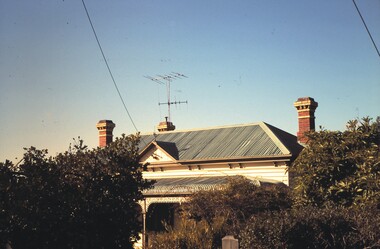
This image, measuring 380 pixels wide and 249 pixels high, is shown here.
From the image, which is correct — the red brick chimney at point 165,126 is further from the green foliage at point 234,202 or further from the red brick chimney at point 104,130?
the green foliage at point 234,202

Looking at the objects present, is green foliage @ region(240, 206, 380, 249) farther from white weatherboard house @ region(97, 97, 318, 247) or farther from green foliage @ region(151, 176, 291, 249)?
white weatherboard house @ region(97, 97, 318, 247)

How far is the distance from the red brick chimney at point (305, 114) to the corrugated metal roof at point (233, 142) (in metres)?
0.88

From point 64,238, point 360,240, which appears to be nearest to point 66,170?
point 64,238

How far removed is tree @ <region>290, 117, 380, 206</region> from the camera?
12758mm

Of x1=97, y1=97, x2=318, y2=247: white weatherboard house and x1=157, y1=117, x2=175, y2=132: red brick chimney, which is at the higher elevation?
x1=157, y1=117, x2=175, y2=132: red brick chimney

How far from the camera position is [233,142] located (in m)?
23.9

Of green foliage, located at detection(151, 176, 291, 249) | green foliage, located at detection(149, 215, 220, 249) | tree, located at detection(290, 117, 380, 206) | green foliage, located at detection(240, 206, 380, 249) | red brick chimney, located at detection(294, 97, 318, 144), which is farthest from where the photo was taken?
red brick chimney, located at detection(294, 97, 318, 144)

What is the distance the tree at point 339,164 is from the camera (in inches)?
502

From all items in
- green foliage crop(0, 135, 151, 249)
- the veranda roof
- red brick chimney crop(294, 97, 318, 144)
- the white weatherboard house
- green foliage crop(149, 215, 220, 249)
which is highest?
red brick chimney crop(294, 97, 318, 144)

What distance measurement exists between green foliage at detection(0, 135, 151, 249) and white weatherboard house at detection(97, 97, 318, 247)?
406 inches

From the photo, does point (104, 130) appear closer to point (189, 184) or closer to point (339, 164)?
point (189, 184)

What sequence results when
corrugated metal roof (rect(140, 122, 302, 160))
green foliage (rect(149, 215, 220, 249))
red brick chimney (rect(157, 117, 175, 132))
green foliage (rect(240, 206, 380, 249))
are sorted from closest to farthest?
1. green foliage (rect(240, 206, 380, 249))
2. green foliage (rect(149, 215, 220, 249))
3. corrugated metal roof (rect(140, 122, 302, 160))
4. red brick chimney (rect(157, 117, 175, 132))

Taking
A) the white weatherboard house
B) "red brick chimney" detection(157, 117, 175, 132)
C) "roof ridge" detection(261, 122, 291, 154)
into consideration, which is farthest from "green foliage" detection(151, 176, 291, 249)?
"red brick chimney" detection(157, 117, 175, 132)

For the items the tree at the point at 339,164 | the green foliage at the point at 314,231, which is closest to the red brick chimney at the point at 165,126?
the tree at the point at 339,164
